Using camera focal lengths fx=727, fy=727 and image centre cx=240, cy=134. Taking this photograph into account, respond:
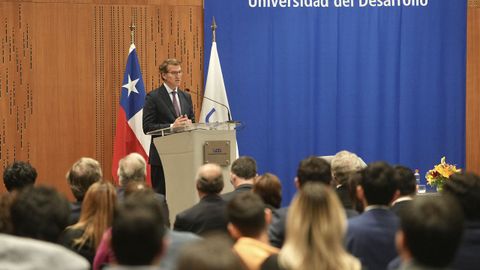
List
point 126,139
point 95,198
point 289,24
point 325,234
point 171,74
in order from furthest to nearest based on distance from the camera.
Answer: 1. point 289,24
2. point 126,139
3. point 171,74
4. point 95,198
5. point 325,234

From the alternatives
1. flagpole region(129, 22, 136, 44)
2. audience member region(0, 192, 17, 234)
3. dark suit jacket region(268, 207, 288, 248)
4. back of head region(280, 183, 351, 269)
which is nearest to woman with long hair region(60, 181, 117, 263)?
audience member region(0, 192, 17, 234)

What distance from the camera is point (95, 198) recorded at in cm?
378

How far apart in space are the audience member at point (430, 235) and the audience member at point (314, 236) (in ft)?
1.56

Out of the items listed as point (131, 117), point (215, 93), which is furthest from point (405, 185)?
point (131, 117)

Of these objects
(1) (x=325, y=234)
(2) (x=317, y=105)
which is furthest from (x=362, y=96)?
(1) (x=325, y=234)

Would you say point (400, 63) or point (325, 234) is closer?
point (325, 234)

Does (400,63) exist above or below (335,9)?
below

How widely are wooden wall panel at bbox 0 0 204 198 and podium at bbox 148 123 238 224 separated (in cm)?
233

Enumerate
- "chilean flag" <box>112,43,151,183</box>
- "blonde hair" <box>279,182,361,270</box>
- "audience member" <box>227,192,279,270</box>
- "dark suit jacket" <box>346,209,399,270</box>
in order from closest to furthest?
1. "blonde hair" <box>279,182,361,270</box>
2. "audience member" <box>227,192,279,270</box>
3. "dark suit jacket" <box>346,209,399,270</box>
4. "chilean flag" <box>112,43,151,183</box>

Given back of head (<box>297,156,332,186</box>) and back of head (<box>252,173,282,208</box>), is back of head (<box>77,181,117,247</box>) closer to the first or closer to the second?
back of head (<box>252,173,282,208</box>)

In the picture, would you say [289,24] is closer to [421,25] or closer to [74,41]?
[421,25]

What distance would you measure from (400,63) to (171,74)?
3.39 m

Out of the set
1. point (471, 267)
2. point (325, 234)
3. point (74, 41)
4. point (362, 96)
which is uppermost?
point (74, 41)

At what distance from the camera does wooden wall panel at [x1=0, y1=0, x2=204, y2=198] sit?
832cm
